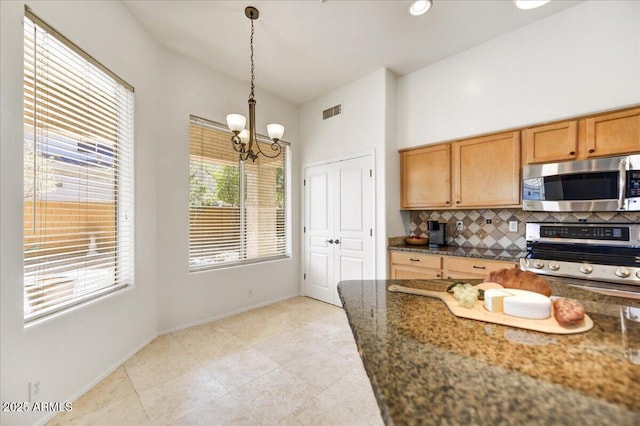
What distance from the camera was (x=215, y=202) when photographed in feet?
11.5

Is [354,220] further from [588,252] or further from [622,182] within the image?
[622,182]

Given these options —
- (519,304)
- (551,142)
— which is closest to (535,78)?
(551,142)

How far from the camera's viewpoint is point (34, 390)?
5.49 ft

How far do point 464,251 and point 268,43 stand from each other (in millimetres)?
3128

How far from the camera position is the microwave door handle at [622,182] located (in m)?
2.21

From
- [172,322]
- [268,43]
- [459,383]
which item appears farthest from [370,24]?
[172,322]

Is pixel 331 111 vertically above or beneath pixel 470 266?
above

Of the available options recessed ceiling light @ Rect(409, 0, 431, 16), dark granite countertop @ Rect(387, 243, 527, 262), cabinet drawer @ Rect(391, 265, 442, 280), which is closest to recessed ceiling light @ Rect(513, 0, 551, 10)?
recessed ceiling light @ Rect(409, 0, 431, 16)

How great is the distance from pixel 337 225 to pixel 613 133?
2942 mm

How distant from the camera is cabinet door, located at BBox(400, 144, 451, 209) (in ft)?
10.7

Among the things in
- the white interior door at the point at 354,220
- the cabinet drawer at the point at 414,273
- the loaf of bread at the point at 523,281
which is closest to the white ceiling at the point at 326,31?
the white interior door at the point at 354,220

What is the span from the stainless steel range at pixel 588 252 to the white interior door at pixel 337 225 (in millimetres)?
1765

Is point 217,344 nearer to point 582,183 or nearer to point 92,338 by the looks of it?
point 92,338

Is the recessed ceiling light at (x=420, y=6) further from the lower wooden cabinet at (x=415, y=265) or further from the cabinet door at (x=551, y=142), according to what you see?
the lower wooden cabinet at (x=415, y=265)
